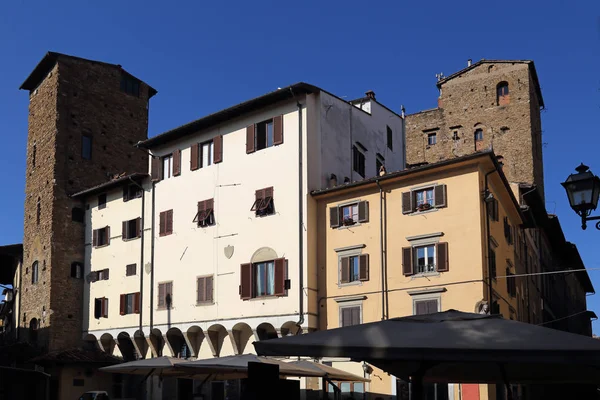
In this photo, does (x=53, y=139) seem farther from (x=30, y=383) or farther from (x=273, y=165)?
(x=30, y=383)

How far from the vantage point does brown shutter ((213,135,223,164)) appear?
107 ft

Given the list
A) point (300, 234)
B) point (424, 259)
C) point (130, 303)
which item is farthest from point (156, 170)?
point (424, 259)

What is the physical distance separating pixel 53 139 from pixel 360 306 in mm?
21035

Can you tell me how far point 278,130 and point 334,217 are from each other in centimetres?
434

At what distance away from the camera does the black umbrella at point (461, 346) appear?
259 inches

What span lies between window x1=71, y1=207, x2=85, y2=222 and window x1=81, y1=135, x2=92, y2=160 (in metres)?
2.99

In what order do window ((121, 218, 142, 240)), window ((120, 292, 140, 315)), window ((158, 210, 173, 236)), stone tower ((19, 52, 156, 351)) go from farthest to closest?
stone tower ((19, 52, 156, 351)), window ((121, 218, 142, 240)), window ((120, 292, 140, 315)), window ((158, 210, 173, 236))

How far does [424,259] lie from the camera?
26422 millimetres

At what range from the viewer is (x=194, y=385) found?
32781mm

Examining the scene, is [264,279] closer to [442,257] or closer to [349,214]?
[349,214]

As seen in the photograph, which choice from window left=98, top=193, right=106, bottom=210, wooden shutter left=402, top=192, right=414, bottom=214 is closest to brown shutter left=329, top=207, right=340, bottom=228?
wooden shutter left=402, top=192, right=414, bottom=214

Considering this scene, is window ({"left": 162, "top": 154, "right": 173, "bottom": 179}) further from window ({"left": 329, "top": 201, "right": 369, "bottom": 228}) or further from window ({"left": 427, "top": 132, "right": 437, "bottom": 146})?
window ({"left": 427, "top": 132, "right": 437, "bottom": 146})

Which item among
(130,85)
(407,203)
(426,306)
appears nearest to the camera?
(426,306)

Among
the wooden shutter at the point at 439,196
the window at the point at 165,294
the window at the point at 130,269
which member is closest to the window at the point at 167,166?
the window at the point at 130,269
